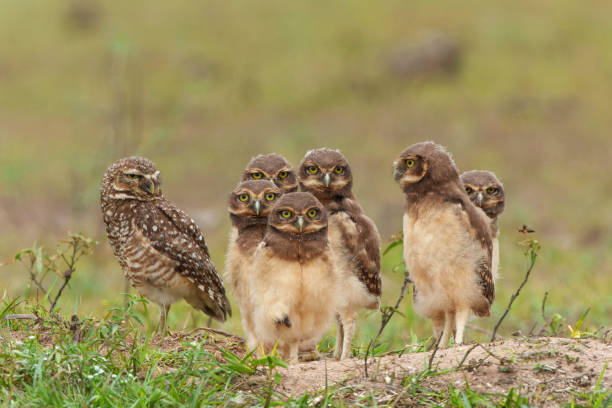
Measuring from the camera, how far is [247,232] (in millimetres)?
5398

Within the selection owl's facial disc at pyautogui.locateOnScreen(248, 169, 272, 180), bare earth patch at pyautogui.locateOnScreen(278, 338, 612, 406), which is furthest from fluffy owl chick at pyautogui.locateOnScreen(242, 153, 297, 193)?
bare earth patch at pyautogui.locateOnScreen(278, 338, 612, 406)

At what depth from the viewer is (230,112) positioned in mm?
22438

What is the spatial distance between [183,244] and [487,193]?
2.19 metres

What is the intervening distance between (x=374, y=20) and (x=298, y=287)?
20.9m

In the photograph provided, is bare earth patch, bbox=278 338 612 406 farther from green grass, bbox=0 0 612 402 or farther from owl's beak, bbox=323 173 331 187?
green grass, bbox=0 0 612 402

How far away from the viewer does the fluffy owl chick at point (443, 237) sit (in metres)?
5.20

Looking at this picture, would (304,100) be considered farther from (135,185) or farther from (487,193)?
(487,193)

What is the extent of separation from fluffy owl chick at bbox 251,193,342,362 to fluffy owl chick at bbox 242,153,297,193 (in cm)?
95

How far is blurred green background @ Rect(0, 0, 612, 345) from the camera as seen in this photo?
56.2 feet

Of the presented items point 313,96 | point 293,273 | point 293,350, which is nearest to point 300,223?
point 293,273

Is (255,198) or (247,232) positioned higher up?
(255,198)

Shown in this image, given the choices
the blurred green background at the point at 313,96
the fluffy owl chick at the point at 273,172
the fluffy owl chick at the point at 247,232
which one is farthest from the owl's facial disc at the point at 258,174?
the blurred green background at the point at 313,96

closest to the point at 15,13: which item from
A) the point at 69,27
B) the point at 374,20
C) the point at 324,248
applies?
the point at 69,27

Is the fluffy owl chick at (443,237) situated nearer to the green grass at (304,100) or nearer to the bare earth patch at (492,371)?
the bare earth patch at (492,371)
